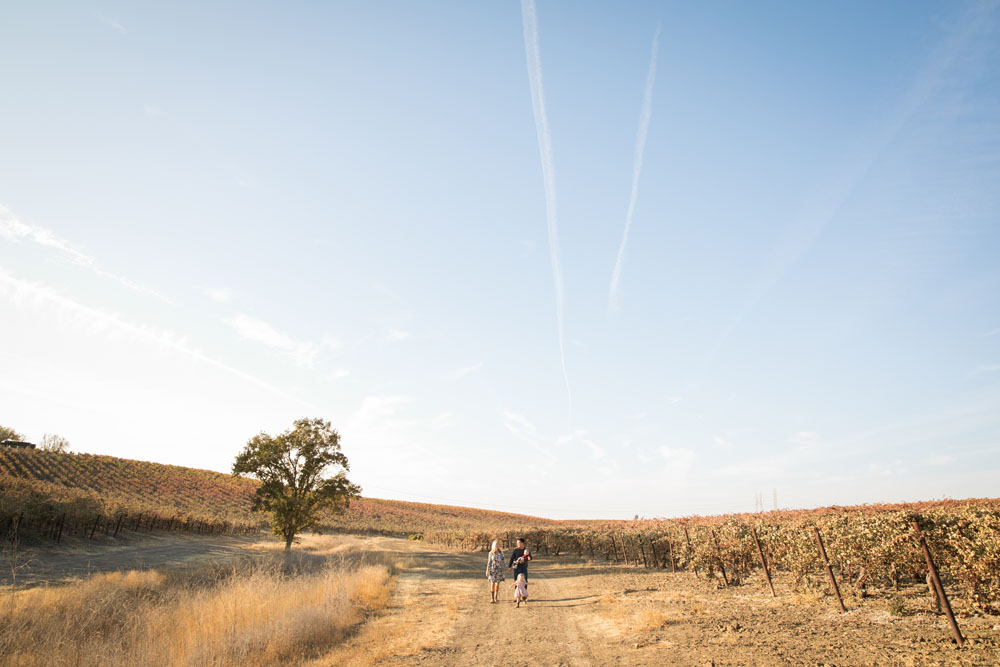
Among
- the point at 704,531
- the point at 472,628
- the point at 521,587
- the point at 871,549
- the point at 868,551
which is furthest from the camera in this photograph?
the point at 704,531

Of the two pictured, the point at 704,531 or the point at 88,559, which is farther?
the point at 88,559

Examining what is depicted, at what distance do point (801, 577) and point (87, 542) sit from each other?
4998 centimetres

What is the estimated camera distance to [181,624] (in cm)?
Result: 1123

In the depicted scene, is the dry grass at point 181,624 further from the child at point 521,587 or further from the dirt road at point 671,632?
the child at point 521,587

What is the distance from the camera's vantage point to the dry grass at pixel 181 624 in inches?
366

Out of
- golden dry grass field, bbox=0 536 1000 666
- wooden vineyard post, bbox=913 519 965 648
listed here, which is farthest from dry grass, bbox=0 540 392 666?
wooden vineyard post, bbox=913 519 965 648

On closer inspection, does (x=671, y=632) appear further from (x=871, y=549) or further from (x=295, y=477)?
(x=295, y=477)

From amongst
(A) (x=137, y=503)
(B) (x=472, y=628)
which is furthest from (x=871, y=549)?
(A) (x=137, y=503)

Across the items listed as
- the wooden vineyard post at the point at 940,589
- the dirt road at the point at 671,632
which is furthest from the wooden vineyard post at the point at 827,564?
the wooden vineyard post at the point at 940,589

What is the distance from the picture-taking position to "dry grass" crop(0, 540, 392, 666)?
9.29 metres

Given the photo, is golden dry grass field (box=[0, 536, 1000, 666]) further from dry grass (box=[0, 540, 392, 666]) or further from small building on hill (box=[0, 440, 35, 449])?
small building on hill (box=[0, 440, 35, 449])

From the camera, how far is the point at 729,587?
59.4ft

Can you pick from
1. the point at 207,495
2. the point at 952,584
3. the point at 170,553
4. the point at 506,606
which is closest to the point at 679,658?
the point at 506,606

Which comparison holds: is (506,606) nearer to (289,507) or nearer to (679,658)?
(679,658)
